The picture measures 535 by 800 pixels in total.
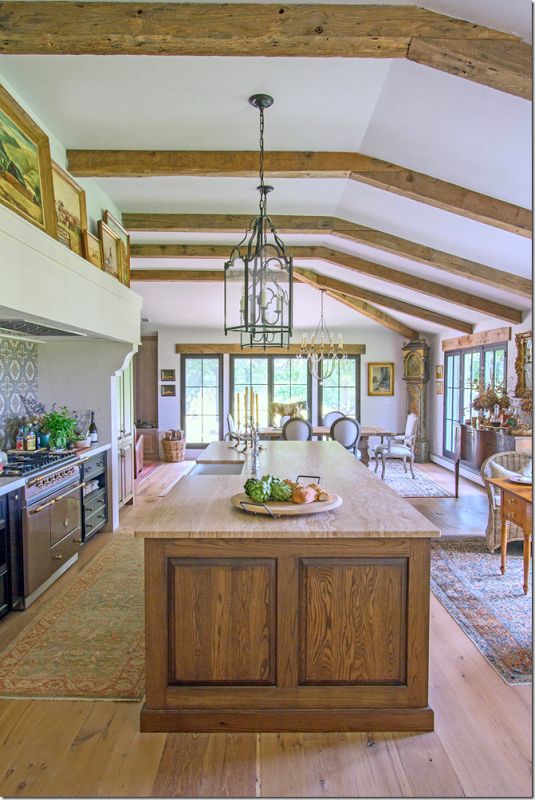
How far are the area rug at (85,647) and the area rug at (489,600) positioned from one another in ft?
6.16

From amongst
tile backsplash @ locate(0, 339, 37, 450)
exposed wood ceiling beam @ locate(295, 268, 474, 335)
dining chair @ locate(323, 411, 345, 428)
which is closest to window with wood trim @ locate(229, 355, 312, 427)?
dining chair @ locate(323, 411, 345, 428)

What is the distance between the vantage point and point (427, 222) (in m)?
4.48

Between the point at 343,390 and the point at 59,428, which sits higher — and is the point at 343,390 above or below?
above

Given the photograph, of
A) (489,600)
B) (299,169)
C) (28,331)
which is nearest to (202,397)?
(28,331)

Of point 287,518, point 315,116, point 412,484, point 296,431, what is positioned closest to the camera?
point 287,518

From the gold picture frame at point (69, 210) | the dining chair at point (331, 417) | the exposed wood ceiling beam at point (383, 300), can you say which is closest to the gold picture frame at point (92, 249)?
the gold picture frame at point (69, 210)

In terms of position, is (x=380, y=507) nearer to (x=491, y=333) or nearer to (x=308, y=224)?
(x=308, y=224)

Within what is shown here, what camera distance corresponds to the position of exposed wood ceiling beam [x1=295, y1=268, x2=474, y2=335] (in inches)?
302

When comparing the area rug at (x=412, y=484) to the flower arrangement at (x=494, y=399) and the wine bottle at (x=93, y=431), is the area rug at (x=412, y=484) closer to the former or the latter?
the flower arrangement at (x=494, y=399)

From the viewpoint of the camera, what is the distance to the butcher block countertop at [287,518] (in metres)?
2.02

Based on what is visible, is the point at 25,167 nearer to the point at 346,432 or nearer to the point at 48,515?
the point at 48,515

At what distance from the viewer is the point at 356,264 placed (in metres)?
6.30

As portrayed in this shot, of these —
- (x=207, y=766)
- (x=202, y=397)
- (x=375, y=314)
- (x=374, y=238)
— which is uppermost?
(x=374, y=238)

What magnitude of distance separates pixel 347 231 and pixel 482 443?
2.93 metres
